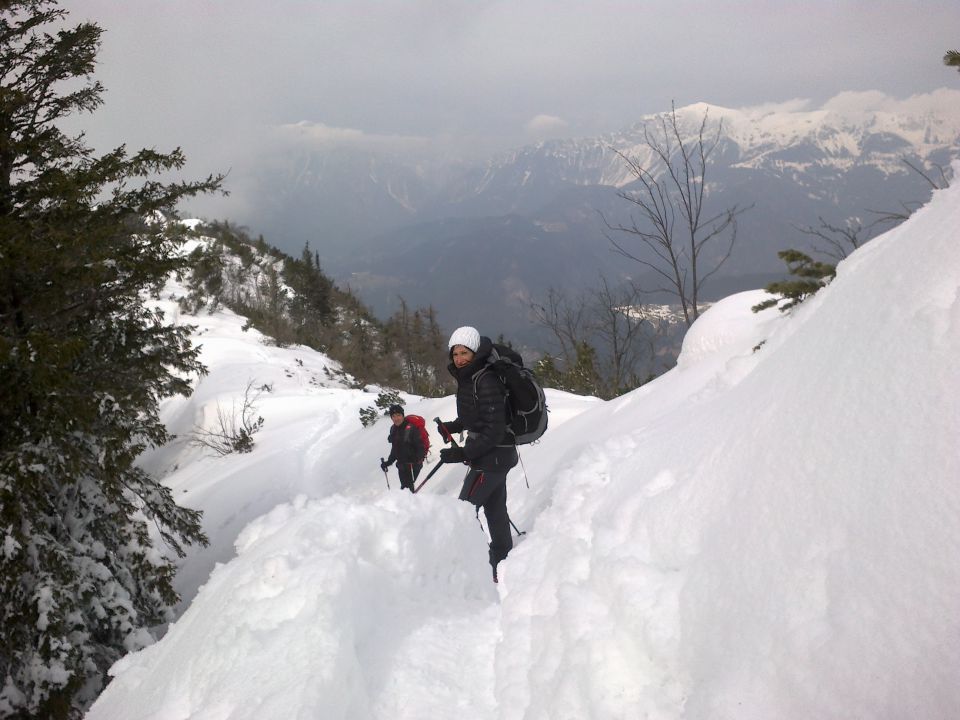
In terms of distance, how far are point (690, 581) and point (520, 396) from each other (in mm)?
2177

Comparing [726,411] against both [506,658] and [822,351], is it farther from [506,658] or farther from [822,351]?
[506,658]

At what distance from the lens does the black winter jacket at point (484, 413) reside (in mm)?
3961

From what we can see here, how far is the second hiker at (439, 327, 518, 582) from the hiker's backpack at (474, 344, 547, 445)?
8 cm

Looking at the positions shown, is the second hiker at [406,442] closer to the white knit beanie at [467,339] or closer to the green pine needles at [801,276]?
the white knit beanie at [467,339]

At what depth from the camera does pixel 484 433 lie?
13.1 ft

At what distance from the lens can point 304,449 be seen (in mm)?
12742

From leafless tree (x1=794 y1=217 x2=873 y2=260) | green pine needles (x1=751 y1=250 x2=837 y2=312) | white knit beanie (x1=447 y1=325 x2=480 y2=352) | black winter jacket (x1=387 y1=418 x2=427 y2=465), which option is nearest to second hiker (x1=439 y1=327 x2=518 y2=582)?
white knit beanie (x1=447 y1=325 x2=480 y2=352)

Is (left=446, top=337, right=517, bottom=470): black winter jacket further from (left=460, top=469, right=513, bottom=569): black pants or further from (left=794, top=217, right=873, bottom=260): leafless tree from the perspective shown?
(left=794, top=217, right=873, bottom=260): leafless tree

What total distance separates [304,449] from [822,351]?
1208 centimetres

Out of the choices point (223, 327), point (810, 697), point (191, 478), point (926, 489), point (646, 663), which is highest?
point (926, 489)

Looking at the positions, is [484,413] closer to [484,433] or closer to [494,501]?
[484,433]

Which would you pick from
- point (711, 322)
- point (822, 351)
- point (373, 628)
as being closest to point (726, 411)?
point (822, 351)

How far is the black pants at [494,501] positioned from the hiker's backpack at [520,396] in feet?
1.20

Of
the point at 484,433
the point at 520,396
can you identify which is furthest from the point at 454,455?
the point at 520,396
